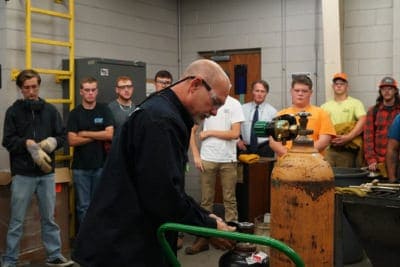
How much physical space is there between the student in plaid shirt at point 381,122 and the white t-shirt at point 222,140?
1267 millimetres

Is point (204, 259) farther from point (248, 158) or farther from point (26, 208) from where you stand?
point (26, 208)

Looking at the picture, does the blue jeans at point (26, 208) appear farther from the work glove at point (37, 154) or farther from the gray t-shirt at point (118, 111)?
the gray t-shirt at point (118, 111)

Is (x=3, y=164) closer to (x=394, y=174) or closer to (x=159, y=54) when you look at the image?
(x=159, y=54)

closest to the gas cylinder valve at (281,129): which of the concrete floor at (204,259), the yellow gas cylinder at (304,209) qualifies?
the yellow gas cylinder at (304,209)

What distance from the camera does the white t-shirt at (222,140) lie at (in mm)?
4930

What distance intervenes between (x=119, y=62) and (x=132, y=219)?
3.50 metres

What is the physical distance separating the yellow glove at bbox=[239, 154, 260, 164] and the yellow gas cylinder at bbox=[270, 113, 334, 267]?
2.21m

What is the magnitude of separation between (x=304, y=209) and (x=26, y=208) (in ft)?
7.90

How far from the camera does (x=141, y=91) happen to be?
553 centimetres

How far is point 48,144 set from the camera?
13.8 ft

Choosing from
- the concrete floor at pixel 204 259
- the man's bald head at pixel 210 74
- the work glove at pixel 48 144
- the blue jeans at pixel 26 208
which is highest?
the man's bald head at pixel 210 74

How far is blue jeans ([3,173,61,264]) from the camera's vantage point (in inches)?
165

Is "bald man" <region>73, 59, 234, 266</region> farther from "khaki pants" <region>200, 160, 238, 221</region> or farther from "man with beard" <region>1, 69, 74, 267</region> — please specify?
"khaki pants" <region>200, 160, 238, 221</region>

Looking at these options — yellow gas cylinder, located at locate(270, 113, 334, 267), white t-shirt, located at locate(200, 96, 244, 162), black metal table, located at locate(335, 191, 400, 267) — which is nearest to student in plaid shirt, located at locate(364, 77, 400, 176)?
white t-shirt, located at locate(200, 96, 244, 162)
